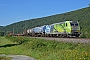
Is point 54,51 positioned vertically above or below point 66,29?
below

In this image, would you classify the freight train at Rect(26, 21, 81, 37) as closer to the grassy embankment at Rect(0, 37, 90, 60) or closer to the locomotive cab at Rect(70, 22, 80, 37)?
the locomotive cab at Rect(70, 22, 80, 37)

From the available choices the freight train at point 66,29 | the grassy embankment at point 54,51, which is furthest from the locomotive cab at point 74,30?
the grassy embankment at point 54,51

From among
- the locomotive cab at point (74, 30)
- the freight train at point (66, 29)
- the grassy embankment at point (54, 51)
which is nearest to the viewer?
the grassy embankment at point (54, 51)

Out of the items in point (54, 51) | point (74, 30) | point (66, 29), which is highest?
point (66, 29)

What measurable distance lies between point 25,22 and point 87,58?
17486 centimetres

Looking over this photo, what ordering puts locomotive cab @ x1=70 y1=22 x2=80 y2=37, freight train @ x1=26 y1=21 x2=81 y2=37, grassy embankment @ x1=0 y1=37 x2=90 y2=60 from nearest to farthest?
1. grassy embankment @ x1=0 y1=37 x2=90 y2=60
2. locomotive cab @ x1=70 y1=22 x2=80 y2=37
3. freight train @ x1=26 y1=21 x2=81 y2=37

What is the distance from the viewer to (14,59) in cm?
2077

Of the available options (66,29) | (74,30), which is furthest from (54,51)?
(66,29)

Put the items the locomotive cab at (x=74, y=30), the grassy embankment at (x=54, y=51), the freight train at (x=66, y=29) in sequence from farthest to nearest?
the freight train at (x=66, y=29), the locomotive cab at (x=74, y=30), the grassy embankment at (x=54, y=51)

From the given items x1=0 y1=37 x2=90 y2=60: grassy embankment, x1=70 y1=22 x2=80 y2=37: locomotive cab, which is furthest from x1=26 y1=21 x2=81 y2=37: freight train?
x1=0 y1=37 x2=90 y2=60: grassy embankment

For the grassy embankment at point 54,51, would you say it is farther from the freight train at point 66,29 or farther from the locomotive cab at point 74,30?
the freight train at point 66,29

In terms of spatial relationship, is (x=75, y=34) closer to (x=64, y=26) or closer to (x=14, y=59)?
(x=64, y=26)

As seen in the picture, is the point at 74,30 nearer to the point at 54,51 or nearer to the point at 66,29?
the point at 66,29

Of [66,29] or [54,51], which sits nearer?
[54,51]
